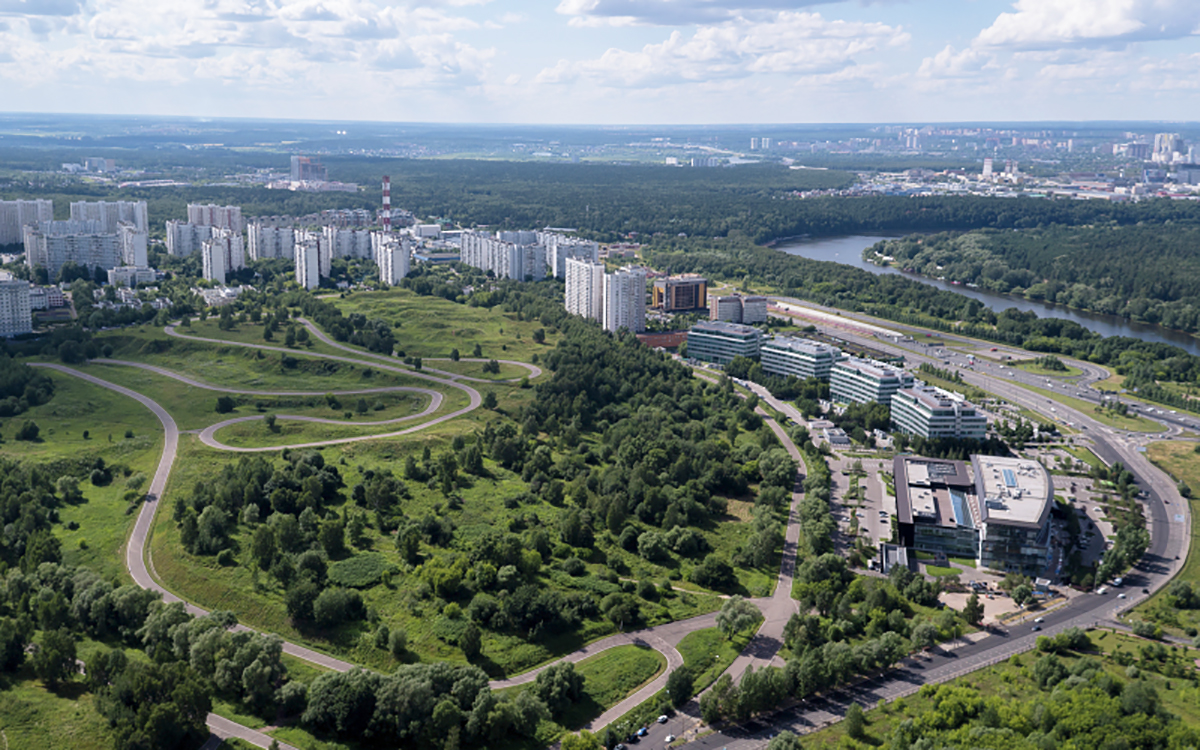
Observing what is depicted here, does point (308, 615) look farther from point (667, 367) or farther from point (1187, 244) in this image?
point (1187, 244)

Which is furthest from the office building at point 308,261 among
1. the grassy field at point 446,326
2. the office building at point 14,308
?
the office building at point 14,308

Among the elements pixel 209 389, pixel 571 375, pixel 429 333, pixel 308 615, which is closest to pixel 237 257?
pixel 429 333

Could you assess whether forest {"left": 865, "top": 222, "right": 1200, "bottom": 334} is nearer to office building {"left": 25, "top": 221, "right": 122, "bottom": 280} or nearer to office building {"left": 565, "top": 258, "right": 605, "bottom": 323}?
office building {"left": 565, "top": 258, "right": 605, "bottom": 323}

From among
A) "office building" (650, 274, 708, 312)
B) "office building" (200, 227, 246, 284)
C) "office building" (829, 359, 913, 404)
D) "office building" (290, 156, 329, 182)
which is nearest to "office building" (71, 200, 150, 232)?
"office building" (200, 227, 246, 284)

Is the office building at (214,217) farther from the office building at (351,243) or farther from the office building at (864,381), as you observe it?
the office building at (864,381)

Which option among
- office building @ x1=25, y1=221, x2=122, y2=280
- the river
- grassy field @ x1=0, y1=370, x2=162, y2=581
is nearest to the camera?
grassy field @ x1=0, y1=370, x2=162, y2=581

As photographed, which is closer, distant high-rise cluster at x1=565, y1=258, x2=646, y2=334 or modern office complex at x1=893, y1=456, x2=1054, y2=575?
modern office complex at x1=893, y1=456, x2=1054, y2=575
